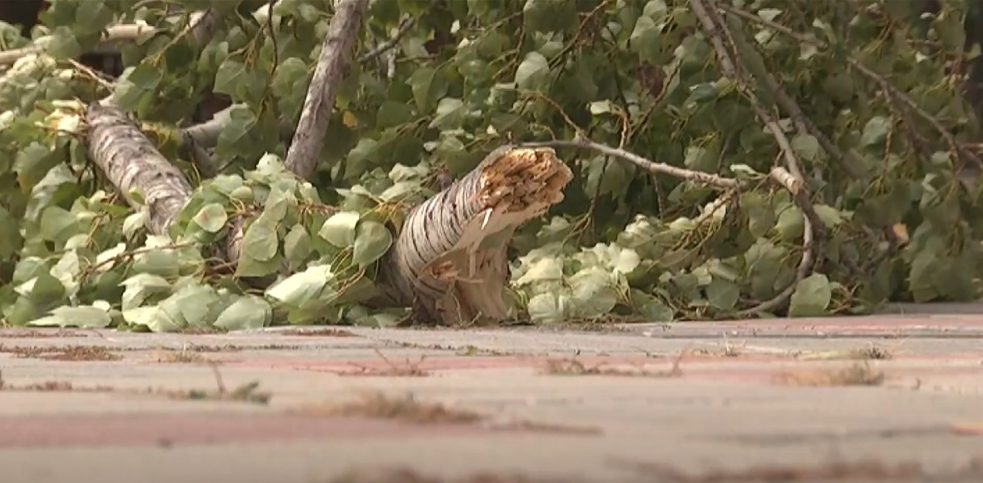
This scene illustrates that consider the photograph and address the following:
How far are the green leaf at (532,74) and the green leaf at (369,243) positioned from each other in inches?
24.8

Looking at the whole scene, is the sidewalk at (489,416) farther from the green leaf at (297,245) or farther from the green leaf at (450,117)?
the green leaf at (450,117)

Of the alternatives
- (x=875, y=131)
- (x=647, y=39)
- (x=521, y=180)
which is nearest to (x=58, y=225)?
(x=521, y=180)

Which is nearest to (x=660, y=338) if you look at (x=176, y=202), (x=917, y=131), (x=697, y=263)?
(x=697, y=263)

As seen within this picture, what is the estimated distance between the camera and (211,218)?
89.6 inches

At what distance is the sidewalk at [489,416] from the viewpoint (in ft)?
1.97

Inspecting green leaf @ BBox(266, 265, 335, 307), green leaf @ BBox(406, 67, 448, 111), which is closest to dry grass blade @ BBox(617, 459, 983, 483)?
green leaf @ BBox(266, 265, 335, 307)

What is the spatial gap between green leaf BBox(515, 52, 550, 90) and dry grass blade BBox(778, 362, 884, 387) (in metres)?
1.63

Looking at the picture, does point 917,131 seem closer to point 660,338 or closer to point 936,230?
point 936,230

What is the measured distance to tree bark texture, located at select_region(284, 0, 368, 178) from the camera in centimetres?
254

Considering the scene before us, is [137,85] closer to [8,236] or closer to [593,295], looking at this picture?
[8,236]

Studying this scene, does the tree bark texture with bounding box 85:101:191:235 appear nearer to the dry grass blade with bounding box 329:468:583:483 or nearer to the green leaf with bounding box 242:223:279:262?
the green leaf with bounding box 242:223:279:262

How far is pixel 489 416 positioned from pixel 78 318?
1.55 metres

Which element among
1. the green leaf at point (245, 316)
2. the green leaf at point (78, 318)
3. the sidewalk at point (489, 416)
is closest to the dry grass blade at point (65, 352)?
the sidewalk at point (489, 416)

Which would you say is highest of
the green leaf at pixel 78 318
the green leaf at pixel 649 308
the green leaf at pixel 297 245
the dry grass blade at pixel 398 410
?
the dry grass blade at pixel 398 410
